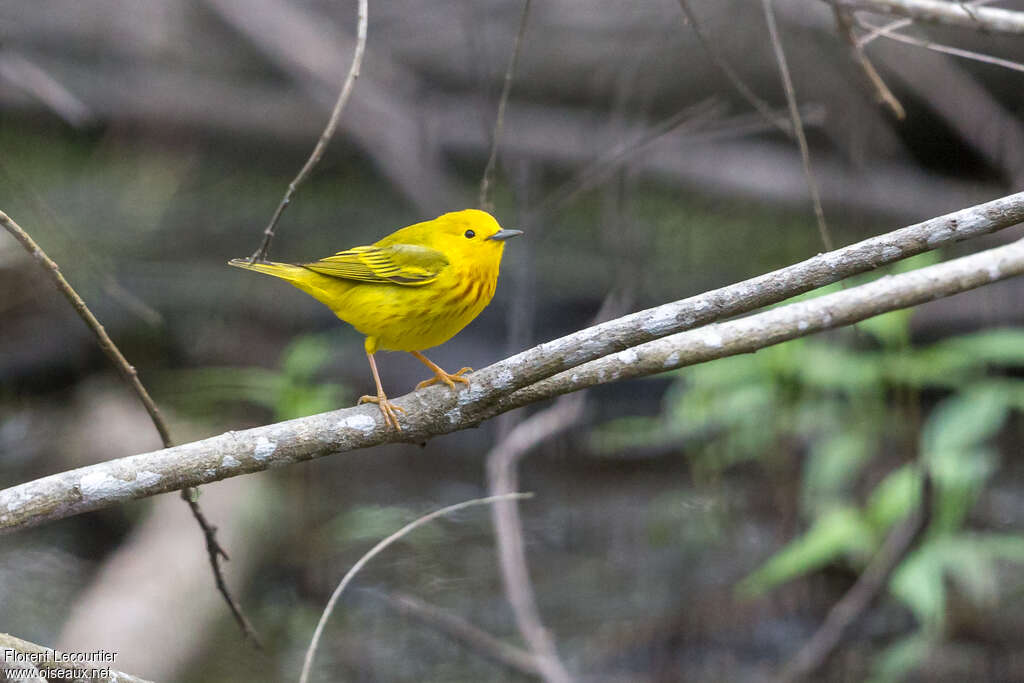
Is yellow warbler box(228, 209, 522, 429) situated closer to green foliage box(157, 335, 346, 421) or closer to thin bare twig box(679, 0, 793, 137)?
thin bare twig box(679, 0, 793, 137)

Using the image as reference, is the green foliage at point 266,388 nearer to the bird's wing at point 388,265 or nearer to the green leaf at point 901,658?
the bird's wing at point 388,265

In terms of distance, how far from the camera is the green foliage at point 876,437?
4555 millimetres

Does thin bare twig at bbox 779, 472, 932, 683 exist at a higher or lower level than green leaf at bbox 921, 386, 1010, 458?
lower

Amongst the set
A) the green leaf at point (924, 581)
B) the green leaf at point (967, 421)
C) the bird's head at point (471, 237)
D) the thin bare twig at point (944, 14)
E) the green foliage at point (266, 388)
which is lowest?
the green foliage at point (266, 388)

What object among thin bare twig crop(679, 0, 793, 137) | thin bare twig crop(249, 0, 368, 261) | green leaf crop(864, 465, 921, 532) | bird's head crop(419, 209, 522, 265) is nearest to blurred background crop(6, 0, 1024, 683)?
green leaf crop(864, 465, 921, 532)

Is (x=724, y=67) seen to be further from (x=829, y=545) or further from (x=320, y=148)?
(x=829, y=545)

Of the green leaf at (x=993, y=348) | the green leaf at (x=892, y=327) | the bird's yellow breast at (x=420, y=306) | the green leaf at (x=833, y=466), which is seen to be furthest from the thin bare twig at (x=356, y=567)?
the green leaf at (x=993, y=348)

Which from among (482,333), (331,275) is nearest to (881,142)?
(482,333)

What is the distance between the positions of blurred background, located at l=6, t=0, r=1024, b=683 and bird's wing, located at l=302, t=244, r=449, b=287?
1279mm

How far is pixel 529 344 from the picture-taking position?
7258 millimetres

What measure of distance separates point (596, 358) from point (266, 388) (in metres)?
4.19

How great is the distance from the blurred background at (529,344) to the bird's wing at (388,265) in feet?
4.20

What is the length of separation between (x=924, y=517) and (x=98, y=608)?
154 inches

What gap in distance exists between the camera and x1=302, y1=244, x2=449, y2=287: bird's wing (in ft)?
10.3
